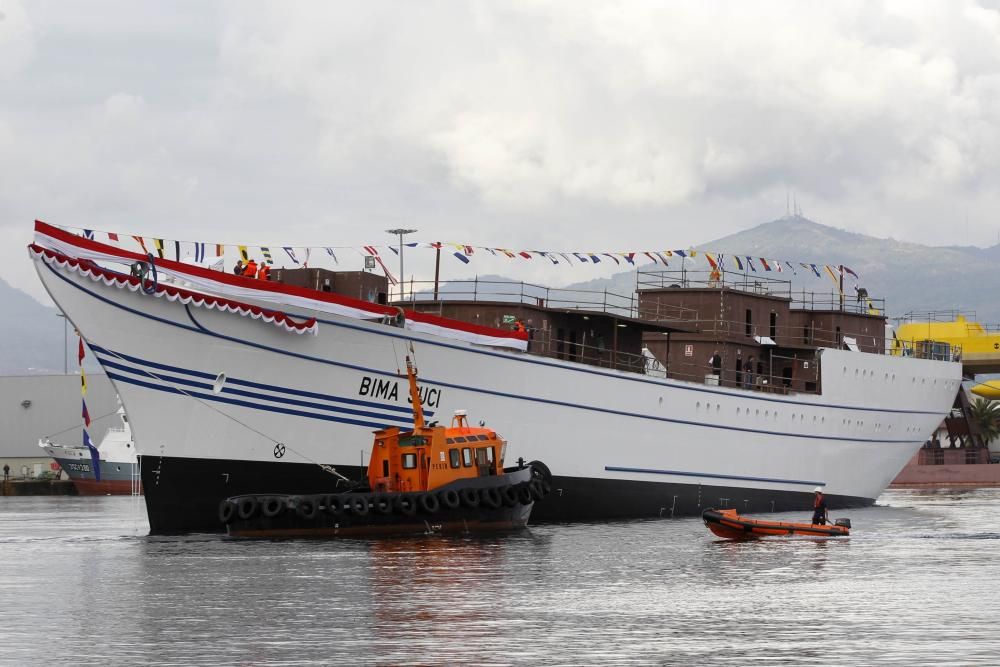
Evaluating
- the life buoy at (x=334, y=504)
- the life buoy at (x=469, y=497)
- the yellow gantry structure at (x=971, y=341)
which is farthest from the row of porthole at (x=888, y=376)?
the yellow gantry structure at (x=971, y=341)

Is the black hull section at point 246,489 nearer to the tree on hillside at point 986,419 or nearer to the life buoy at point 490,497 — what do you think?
the life buoy at point 490,497

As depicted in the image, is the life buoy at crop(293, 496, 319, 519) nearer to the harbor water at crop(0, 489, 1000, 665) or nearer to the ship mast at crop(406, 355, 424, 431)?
the harbor water at crop(0, 489, 1000, 665)

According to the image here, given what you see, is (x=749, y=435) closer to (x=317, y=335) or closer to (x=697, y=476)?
(x=697, y=476)

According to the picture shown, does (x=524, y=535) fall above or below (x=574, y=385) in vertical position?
below

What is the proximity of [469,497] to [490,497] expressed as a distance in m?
0.61

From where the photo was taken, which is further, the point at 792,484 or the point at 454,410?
the point at 792,484

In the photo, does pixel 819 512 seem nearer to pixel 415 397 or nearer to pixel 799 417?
pixel 415 397

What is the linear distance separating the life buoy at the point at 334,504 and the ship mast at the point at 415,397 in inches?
115

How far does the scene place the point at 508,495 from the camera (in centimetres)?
3500

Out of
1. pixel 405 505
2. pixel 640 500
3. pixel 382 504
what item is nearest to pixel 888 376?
pixel 640 500

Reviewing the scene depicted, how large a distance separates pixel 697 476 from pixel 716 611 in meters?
24.2

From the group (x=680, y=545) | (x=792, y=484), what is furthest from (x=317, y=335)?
(x=792, y=484)

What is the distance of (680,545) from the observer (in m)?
33.5

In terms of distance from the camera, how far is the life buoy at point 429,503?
33.6 meters
